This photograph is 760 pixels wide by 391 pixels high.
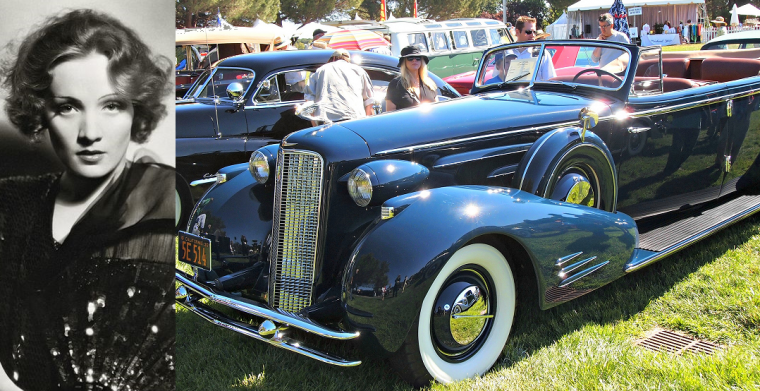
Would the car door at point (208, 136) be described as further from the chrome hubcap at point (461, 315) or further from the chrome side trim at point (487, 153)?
the chrome hubcap at point (461, 315)

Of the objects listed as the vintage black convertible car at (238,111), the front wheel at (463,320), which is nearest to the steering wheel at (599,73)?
the front wheel at (463,320)

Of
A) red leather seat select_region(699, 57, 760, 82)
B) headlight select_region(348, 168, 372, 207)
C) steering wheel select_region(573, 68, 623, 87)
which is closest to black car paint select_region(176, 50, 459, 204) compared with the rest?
steering wheel select_region(573, 68, 623, 87)

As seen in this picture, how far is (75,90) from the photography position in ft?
4.65

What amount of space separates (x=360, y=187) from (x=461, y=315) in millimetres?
757

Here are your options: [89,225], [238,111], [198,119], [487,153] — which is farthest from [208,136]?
[89,225]

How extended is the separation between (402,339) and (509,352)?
0.79m

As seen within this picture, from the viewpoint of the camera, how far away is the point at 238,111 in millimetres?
6082

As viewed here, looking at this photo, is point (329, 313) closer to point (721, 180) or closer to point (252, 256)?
point (252, 256)


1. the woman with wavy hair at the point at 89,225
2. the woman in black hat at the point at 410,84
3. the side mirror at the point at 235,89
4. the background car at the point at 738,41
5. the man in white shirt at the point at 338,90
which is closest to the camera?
the woman with wavy hair at the point at 89,225

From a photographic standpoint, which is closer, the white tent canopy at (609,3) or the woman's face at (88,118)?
the woman's face at (88,118)

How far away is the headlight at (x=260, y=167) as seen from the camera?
3.46 meters

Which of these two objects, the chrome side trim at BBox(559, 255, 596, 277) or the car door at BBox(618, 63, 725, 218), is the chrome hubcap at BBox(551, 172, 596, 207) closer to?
the chrome side trim at BBox(559, 255, 596, 277)

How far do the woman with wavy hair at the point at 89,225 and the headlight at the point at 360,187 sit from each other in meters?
1.44

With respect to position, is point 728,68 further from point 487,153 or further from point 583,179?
point 487,153
